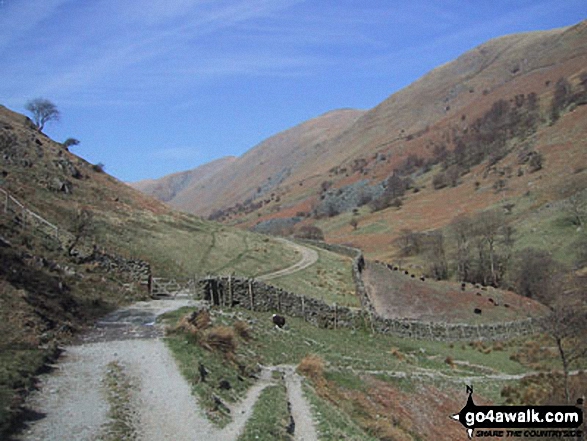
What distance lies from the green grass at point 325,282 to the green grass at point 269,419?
26.6 metres

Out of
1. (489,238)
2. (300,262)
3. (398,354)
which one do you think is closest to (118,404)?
(398,354)

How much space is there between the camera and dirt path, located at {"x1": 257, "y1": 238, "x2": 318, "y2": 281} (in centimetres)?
5344

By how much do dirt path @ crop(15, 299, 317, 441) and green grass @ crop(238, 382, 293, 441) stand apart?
0.81 feet

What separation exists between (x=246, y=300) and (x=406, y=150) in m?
159

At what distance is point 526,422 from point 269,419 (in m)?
11.0

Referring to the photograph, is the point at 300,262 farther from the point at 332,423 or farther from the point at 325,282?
the point at 332,423

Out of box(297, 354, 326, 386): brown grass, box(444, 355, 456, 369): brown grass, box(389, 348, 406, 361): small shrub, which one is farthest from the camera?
box(444, 355, 456, 369): brown grass

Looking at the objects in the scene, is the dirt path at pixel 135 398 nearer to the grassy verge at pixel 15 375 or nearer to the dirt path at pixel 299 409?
the dirt path at pixel 299 409

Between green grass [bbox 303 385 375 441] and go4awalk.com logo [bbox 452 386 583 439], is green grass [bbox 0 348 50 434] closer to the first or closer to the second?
green grass [bbox 303 385 375 441]

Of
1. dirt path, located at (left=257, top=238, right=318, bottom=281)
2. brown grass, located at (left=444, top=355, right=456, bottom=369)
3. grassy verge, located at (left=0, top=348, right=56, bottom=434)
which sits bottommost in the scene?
brown grass, located at (left=444, top=355, right=456, bottom=369)

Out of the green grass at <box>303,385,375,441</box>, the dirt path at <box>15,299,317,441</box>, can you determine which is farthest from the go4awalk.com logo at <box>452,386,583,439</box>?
the dirt path at <box>15,299,317,441</box>

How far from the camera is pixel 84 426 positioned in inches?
458

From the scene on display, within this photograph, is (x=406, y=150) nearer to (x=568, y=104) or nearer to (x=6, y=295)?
(x=568, y=104)

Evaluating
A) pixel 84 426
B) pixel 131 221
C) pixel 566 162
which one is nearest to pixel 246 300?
pixel 84 426
